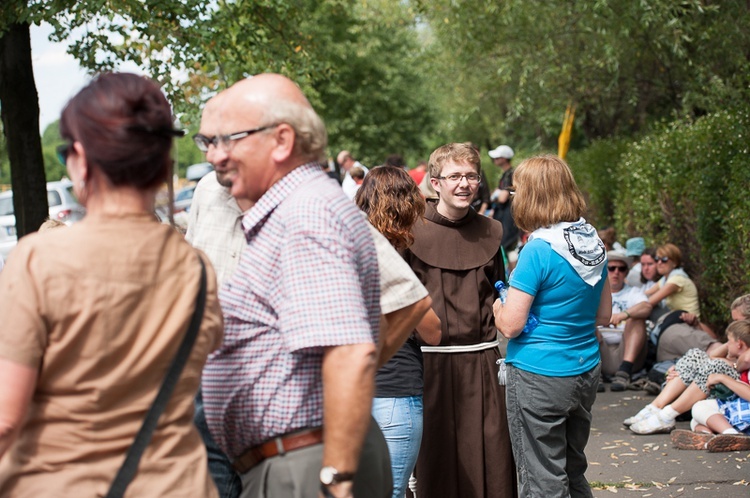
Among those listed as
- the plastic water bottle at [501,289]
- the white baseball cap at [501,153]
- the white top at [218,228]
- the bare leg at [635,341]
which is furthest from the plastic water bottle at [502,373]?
the white baseball cap at [501,153]

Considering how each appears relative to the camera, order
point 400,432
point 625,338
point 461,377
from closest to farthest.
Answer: point 400,432 → point 461,377 → point 625,338

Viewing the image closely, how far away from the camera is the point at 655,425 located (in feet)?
25.2

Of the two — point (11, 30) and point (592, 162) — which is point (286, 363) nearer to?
point (11, 30)

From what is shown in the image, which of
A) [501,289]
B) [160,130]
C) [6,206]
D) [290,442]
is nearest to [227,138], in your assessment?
[160,130]

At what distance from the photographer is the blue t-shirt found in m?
4.54

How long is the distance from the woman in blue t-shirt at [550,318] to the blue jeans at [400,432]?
59 cm

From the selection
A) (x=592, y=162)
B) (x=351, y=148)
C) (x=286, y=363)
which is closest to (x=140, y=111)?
(x=286, y=363)

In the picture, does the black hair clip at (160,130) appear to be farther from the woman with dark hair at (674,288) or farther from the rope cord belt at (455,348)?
the woman with dark hair at (674,288)

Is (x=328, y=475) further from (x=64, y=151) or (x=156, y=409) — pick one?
(x=64, y=151)

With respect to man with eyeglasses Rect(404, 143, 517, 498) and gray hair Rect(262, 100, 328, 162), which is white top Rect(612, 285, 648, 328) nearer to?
man with eyeglasses Rect(404, 143, 517, 498)

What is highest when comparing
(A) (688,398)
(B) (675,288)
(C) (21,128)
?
(C) (21,128)

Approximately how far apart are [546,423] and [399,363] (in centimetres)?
77

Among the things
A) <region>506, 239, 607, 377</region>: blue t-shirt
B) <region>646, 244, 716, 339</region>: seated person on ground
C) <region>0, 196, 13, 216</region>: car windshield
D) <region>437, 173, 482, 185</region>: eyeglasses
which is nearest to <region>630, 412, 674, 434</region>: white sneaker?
<region>646, 244, 716, 339</region>: seated person on ground

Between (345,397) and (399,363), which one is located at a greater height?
(345,397)
